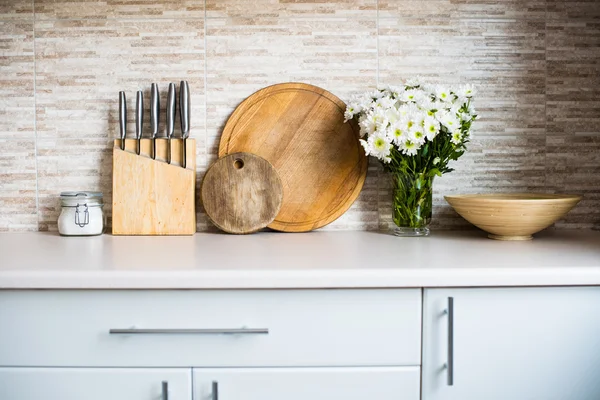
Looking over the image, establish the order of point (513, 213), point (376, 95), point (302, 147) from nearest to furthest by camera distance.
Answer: point (513, 213) → point (376, 95) → point (302, 147)

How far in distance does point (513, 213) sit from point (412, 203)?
27 cm

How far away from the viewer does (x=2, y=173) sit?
5.14 ft

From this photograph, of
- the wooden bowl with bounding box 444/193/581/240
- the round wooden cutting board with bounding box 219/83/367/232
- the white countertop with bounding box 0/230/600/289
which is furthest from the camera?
the round wooden cutting board with bounding box 219/83/367/232

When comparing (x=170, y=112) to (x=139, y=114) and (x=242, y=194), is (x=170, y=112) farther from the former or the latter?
(x=242, y=194)

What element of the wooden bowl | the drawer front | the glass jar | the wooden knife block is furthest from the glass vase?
the glass jar

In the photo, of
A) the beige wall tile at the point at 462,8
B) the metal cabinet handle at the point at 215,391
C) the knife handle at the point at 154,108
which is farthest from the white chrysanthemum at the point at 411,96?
the metal cabinet handle at the point at 215,391

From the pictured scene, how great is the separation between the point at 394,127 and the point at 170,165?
2.12ft

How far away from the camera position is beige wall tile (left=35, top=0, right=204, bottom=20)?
156 centimetres

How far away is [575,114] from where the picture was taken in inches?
62.2

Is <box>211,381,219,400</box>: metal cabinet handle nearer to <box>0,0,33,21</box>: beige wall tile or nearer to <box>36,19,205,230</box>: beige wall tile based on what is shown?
<box>36,19,205,230</box>: beige wall tile

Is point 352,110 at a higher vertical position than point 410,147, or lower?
higher

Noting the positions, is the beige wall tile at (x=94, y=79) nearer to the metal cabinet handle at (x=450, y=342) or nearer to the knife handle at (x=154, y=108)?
the knife handle at (x=154, y=108)

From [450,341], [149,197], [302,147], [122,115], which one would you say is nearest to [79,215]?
[149,197]

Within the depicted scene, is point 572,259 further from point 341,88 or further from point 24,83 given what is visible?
point 24,83
